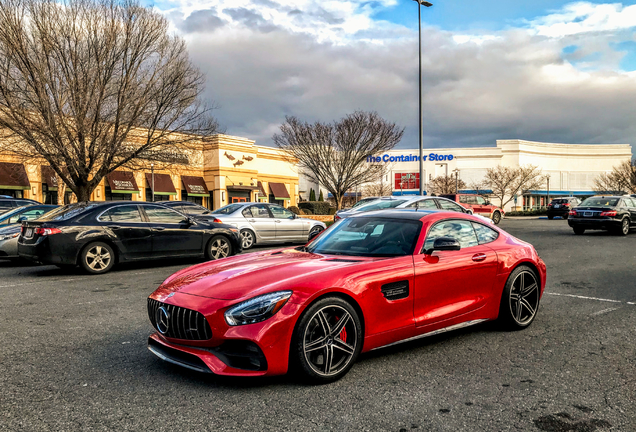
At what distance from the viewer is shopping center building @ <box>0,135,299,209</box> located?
120 ft

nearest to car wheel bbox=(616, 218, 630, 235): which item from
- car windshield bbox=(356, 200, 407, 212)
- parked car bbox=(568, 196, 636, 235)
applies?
parked car bbox=(568, 196, 636, 235)

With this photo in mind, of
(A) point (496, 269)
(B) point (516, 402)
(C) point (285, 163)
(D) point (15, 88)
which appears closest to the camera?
(B) point (516, 402)

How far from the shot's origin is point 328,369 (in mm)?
3988

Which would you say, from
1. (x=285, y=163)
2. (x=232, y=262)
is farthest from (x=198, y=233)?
(x=285, y=163)

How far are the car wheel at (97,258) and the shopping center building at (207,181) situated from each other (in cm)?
2614

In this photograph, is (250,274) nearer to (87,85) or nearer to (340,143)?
(87,85)

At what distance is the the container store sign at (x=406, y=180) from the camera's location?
84981mm

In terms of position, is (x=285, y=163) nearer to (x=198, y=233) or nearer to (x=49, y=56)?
(x=49, y=56)

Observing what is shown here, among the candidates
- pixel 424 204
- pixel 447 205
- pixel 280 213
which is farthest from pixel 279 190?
pixel 424 204

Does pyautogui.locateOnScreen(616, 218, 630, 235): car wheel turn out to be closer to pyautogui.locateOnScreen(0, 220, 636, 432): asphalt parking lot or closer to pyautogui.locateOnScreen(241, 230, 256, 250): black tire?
pyautogui.locateOnScreen(241, 230, 256, 250): black tire

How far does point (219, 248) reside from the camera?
12414mm

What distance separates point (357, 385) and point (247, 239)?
1217cm

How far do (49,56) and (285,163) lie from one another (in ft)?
123

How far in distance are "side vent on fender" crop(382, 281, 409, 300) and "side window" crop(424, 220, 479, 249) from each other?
2.38 ft
